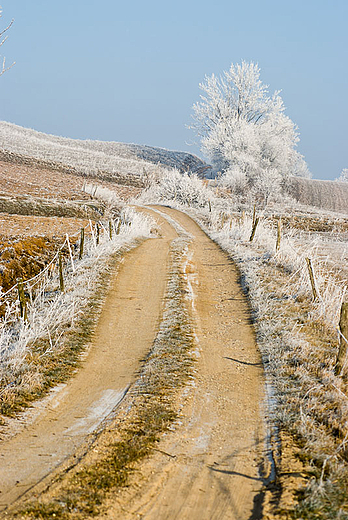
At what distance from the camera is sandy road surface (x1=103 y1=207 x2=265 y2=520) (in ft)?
13.6

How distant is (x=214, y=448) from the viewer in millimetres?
5148

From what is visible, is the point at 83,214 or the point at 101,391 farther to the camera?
the point at 83,214

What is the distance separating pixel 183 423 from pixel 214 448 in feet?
2.10

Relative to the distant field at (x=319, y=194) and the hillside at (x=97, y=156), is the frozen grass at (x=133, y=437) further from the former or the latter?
the distant field at (x=319, y=194)

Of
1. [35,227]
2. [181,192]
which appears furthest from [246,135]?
[35,227]

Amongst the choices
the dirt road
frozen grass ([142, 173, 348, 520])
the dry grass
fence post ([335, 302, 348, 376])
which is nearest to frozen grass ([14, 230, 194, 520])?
the dirt road

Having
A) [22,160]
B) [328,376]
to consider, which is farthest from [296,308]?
[22,160]

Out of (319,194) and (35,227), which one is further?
(319,194)

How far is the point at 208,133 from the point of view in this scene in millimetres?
61344

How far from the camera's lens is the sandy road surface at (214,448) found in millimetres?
4133

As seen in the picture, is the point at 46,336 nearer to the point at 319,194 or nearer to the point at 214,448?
the point at 214,448

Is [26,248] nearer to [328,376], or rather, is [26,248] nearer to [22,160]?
[328,376]

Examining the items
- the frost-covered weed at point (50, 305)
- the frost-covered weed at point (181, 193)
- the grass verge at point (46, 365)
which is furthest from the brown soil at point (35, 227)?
the frost-covered weed at point (181, 193)

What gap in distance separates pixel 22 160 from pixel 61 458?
153 ft
